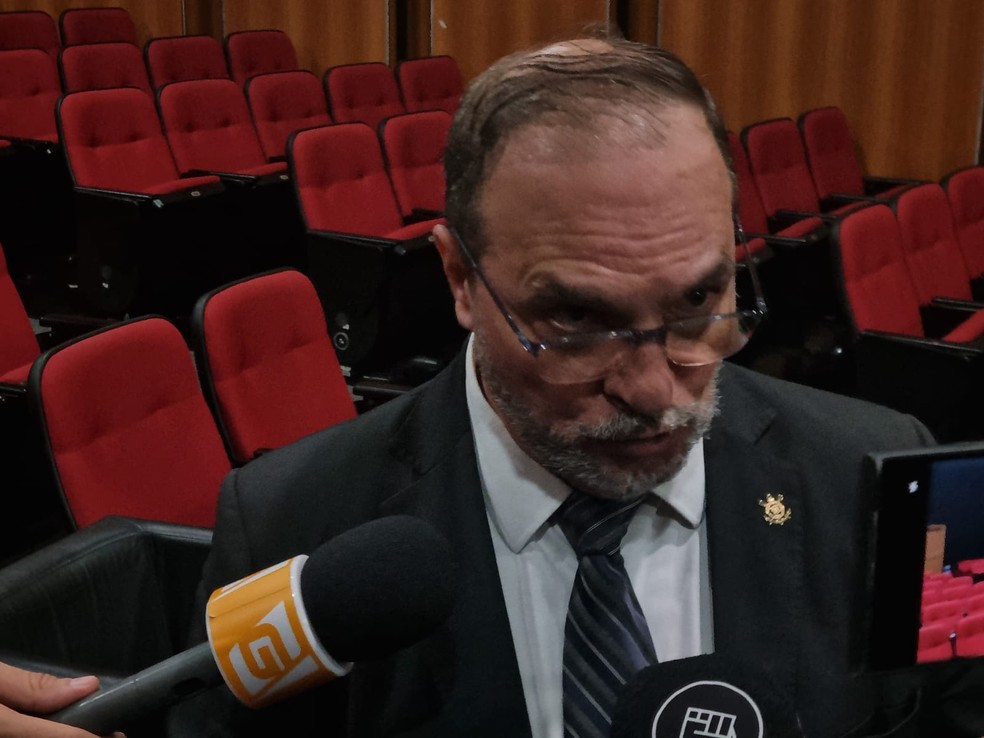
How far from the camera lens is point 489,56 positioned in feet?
19.6

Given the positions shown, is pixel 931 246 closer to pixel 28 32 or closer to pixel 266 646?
pixel 266 646

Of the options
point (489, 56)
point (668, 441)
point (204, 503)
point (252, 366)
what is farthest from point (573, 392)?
point (489, 56)

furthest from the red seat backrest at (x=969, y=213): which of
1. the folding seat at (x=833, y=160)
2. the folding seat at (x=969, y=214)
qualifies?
the folding seat at (x=833, y=160)

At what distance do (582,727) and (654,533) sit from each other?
0.16 meters

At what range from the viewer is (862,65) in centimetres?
493

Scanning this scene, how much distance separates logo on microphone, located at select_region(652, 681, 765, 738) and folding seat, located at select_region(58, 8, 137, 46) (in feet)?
20.2

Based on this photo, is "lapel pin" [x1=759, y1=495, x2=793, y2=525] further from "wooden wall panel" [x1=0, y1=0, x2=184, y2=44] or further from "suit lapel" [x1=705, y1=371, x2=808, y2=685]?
"wooden wall panel" [x1=0, y1=0, x2=184, y2=44]

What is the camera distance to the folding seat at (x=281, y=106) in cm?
480

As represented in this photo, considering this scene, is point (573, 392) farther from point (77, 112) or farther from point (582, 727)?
point (77, 112)

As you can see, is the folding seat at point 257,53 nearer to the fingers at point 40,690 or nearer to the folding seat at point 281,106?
the folding seat at point 281,106

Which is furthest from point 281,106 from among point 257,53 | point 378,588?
point 378,588

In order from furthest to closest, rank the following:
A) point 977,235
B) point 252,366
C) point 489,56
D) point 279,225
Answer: point 489,56
point 279,225
point 977,235
point 252,366

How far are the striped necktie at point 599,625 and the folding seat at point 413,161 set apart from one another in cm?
313

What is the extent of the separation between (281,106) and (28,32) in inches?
75.4
